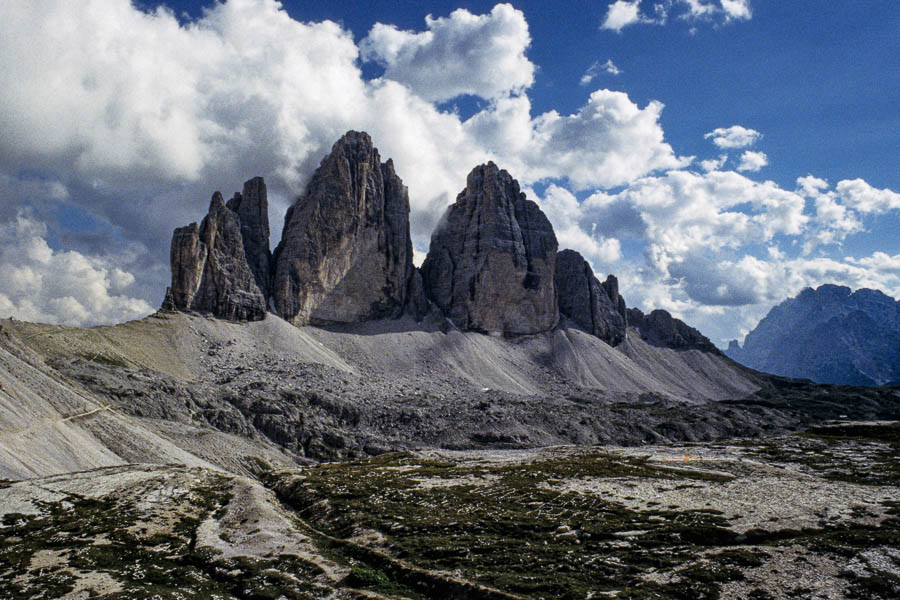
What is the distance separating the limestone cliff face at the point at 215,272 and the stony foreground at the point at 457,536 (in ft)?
388

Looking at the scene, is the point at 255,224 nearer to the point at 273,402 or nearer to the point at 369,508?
the point at 273,402

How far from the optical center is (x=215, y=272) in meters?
165

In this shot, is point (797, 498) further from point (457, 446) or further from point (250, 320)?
point (250, 320)

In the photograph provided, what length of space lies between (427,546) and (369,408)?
92.0 m

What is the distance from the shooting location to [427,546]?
28672 mm

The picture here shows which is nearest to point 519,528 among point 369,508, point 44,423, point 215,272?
point 369,508

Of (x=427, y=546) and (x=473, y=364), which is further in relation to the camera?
(x=473, y=364)

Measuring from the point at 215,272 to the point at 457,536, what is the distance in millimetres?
153960

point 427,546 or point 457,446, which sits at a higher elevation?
point 427,546

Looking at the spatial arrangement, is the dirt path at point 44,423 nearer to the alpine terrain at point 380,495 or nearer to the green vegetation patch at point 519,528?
the alpine terrain at point 380,495

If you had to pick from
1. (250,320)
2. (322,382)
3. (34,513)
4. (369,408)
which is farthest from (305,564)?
(250,320)

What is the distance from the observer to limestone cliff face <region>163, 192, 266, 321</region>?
517 ft

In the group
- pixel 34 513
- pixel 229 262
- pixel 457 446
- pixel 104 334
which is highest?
pixel 229 262

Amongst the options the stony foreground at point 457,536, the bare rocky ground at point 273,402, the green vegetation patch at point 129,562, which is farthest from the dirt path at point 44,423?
the green vegetation patch at point 129,562
